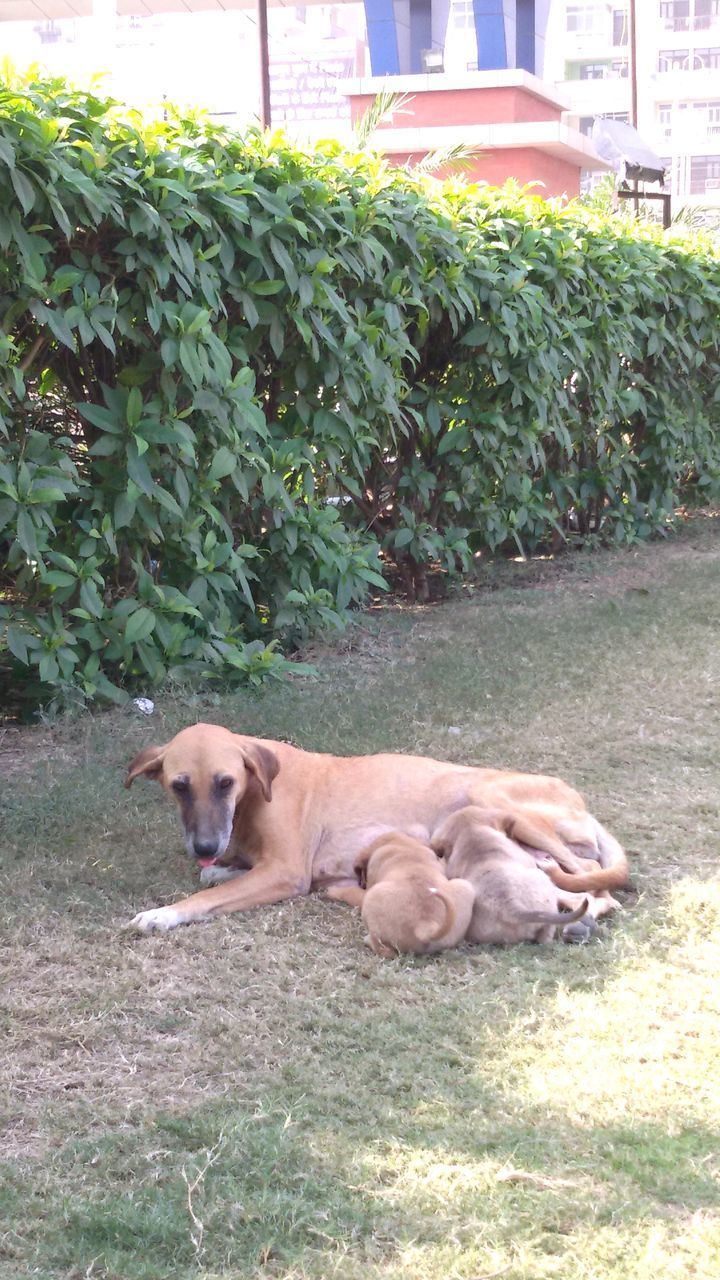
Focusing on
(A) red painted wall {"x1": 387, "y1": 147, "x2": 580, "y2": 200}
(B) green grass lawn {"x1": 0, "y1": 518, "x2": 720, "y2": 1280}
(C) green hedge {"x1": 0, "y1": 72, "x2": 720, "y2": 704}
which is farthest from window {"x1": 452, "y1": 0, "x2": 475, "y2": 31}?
(B) green grass lawn {"x1": 0, "y1": 518, "x2": 720, "y2": 1280}

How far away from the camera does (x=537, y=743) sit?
234 inches

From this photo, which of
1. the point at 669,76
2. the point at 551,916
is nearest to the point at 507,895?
the point at 551,916

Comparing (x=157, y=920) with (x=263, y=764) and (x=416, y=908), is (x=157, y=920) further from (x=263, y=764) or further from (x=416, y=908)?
(x=416, y=908)

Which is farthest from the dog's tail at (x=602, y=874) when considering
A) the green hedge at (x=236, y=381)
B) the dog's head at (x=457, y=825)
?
the green hedge at (x=236, y=381)

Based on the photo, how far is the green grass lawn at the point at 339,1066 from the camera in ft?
8.29

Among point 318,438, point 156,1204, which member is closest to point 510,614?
point 318,438

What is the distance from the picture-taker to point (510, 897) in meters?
3.91

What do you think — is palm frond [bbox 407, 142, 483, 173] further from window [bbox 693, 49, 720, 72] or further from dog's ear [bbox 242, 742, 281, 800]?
window [bbox 693, 49, 720, 72]

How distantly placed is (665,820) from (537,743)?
1004 millimetres

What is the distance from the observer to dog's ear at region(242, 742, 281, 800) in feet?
14.4

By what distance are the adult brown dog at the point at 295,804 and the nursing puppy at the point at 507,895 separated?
22cm

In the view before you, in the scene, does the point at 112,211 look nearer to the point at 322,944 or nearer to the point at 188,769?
the point at 188,769

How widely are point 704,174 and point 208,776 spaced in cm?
8238

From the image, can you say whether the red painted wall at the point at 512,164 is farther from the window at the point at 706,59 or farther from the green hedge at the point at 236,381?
the window at the point at 706,59
